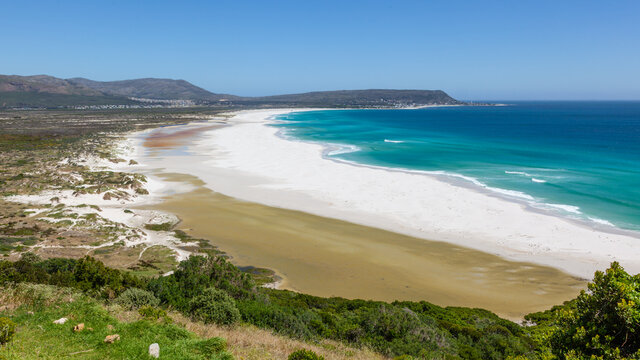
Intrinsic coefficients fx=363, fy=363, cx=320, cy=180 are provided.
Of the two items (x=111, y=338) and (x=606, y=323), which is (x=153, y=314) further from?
(x=606, y=323)

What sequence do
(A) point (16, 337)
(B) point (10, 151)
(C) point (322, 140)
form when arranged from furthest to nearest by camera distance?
(C) point (322, 140) → (B) point (10, 151) → (A) point (16, 337)

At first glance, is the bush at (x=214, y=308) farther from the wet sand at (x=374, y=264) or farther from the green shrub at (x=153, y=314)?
the wet sand at (x=374, y=264)

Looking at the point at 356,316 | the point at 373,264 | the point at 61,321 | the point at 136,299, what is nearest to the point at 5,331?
the point at 61,321

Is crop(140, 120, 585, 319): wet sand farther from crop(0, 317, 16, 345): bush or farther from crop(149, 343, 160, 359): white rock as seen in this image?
crop(0, 317, 16, 345): bush

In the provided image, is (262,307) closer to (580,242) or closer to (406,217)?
(406,217)

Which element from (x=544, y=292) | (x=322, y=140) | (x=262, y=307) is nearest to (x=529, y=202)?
(x=544, y=292)
